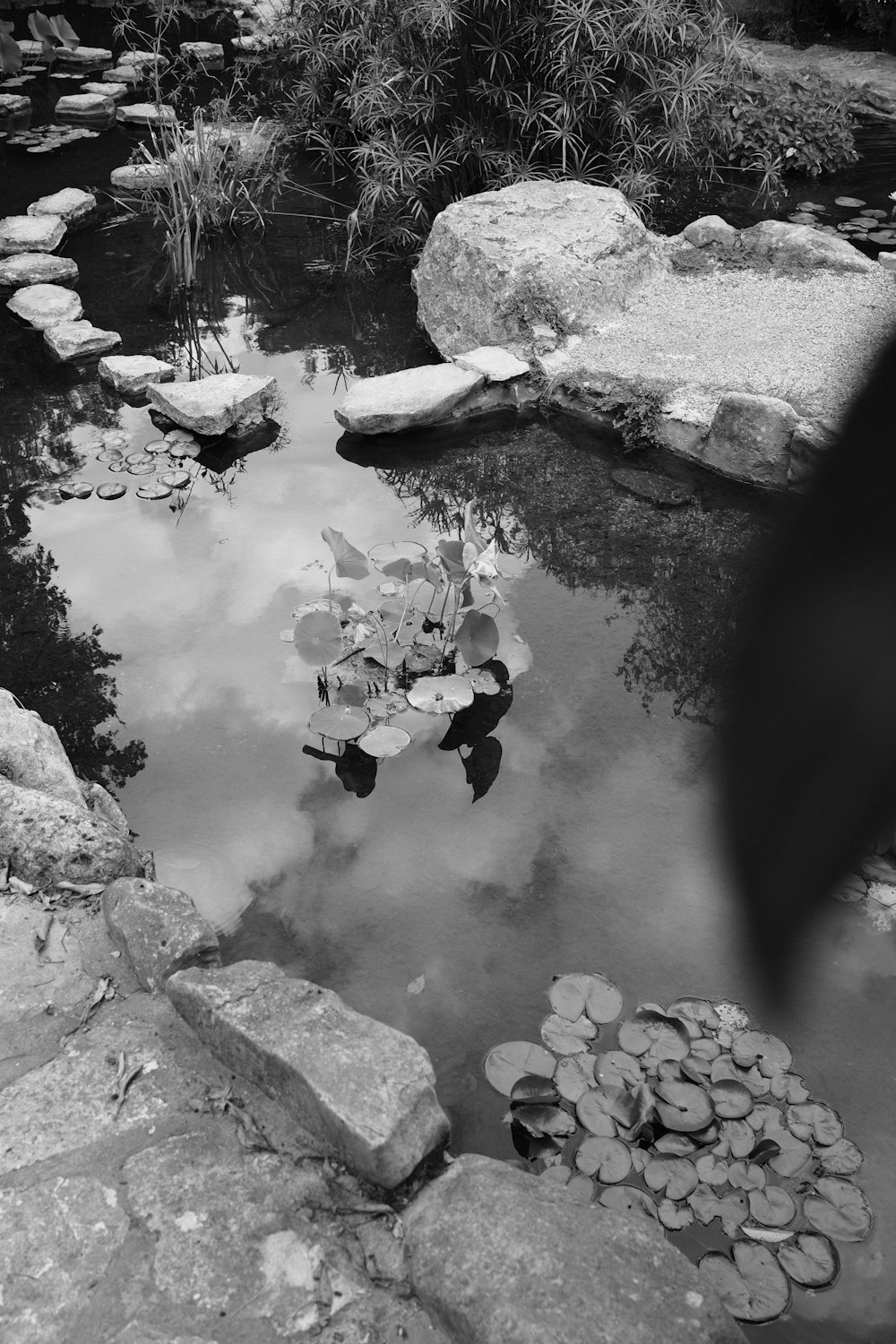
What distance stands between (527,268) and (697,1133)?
420 centimetres

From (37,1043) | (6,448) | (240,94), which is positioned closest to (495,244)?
(6,448)

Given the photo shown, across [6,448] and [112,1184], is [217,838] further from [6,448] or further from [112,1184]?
[6,448]

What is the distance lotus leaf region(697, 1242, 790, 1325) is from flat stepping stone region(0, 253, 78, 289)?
594cm

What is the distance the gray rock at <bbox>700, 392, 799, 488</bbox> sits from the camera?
163 inches

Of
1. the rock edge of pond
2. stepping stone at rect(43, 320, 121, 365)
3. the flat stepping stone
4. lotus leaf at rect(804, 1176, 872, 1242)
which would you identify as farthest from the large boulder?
lotus leaf at rect(804, 1176, 872, 1242)

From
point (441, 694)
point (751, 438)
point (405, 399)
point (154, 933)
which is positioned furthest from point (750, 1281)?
point (405, 399)

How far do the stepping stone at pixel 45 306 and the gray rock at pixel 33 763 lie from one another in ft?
11.3

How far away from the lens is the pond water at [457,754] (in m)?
2.43

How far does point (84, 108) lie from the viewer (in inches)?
348

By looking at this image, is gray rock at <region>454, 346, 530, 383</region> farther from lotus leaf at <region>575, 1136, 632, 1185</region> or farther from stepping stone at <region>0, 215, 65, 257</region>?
lotus leaf at <region>575, 1136, 632, 1185</region>

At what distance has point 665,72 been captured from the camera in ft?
20.2

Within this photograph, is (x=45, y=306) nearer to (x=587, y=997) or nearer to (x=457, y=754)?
(x=457, y=754)

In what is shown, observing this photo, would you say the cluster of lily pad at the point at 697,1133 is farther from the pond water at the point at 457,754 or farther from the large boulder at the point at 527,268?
the large boulder at the point at 527,268

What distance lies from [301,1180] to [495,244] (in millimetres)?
4585
